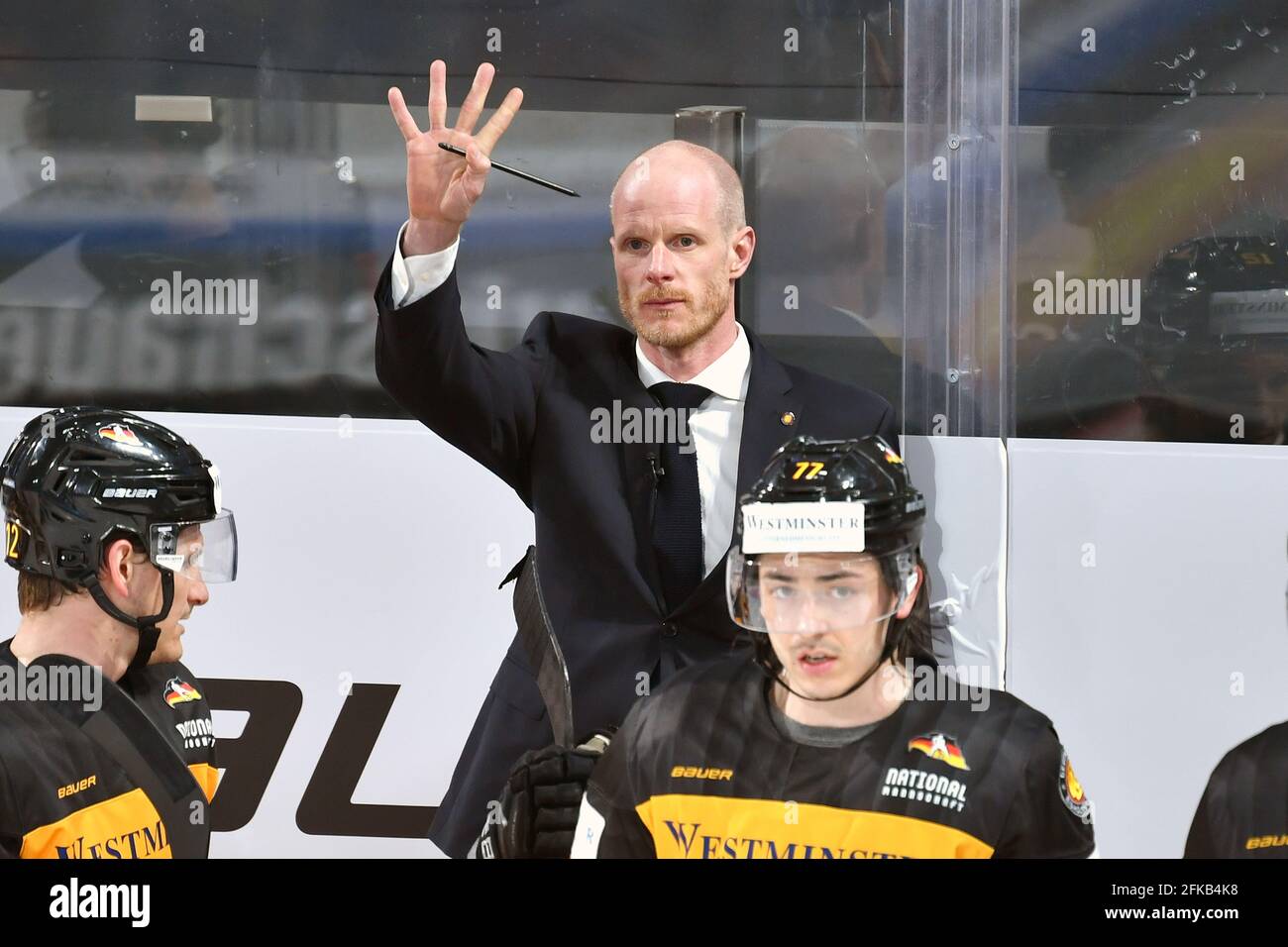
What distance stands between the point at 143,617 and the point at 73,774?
11.2 inches

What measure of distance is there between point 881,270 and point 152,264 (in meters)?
1.37

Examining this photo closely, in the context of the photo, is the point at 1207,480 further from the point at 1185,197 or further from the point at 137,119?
the point at 137,119

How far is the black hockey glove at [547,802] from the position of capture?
243 cm

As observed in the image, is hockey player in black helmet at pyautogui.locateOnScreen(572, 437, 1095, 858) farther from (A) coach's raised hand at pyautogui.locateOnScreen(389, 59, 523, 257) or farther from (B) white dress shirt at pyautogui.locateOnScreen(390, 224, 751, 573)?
(A) coach's raised hand at pyautogui.locateOnScreen(389, 59, 523, 257)

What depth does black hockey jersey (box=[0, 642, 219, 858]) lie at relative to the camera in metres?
2.13

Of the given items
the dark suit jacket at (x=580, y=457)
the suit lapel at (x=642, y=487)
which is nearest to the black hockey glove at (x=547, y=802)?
the dark suit jacket at (x=580, y=457)

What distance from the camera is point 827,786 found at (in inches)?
82.5

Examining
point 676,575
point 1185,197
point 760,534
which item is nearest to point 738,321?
point 676,575

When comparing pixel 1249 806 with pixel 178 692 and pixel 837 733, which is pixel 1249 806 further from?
pixel 178 692

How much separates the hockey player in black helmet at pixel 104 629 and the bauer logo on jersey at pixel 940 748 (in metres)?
1.12

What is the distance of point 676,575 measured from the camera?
2.56m

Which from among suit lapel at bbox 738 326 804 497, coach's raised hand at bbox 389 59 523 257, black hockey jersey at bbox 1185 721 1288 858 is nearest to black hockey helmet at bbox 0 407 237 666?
coach's raised hand at bbox 389 59 523 257

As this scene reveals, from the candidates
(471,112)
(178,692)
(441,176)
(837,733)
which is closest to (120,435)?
(178,692)

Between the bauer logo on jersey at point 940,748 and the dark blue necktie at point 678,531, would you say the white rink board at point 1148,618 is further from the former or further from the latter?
the bauer logo on jersey at point 940,748
